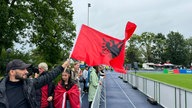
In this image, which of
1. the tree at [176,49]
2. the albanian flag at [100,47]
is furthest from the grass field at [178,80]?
the tree at [176,49]

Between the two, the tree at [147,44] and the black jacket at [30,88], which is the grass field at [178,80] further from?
the tree at [147,44]

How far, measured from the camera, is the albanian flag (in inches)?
266

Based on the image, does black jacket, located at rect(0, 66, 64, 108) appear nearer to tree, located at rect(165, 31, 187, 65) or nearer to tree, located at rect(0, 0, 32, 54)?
tree, located at rect(0, 0, 32, 54)

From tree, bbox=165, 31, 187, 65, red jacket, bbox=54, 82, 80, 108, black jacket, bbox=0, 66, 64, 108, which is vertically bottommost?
red jacket, bbox=54, 82, 80, 108

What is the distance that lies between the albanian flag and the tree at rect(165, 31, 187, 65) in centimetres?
11293

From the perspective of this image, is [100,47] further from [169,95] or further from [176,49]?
[176,49]

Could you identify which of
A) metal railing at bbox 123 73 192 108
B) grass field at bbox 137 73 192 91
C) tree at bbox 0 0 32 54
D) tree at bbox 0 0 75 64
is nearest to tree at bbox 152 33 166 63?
grass field at bbox 137 73 192 91

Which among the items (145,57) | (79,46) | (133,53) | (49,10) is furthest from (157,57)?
(79,46)

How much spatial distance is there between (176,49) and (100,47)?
114 metres

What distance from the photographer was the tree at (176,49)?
117125mm

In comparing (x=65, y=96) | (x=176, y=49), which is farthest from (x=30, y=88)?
(x=176, y=49)

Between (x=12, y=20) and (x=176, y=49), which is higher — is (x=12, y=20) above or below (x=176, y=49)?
below

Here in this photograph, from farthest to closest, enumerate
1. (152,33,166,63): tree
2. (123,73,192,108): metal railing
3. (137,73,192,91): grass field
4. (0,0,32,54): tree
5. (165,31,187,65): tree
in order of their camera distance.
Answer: (152,33,166,63): tree, (165,31,187,65): tree, (137,73,192,91): grass field, (0,0,32,54): tree, (123,73,192,108): metal railing

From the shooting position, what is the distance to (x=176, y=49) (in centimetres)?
11806
